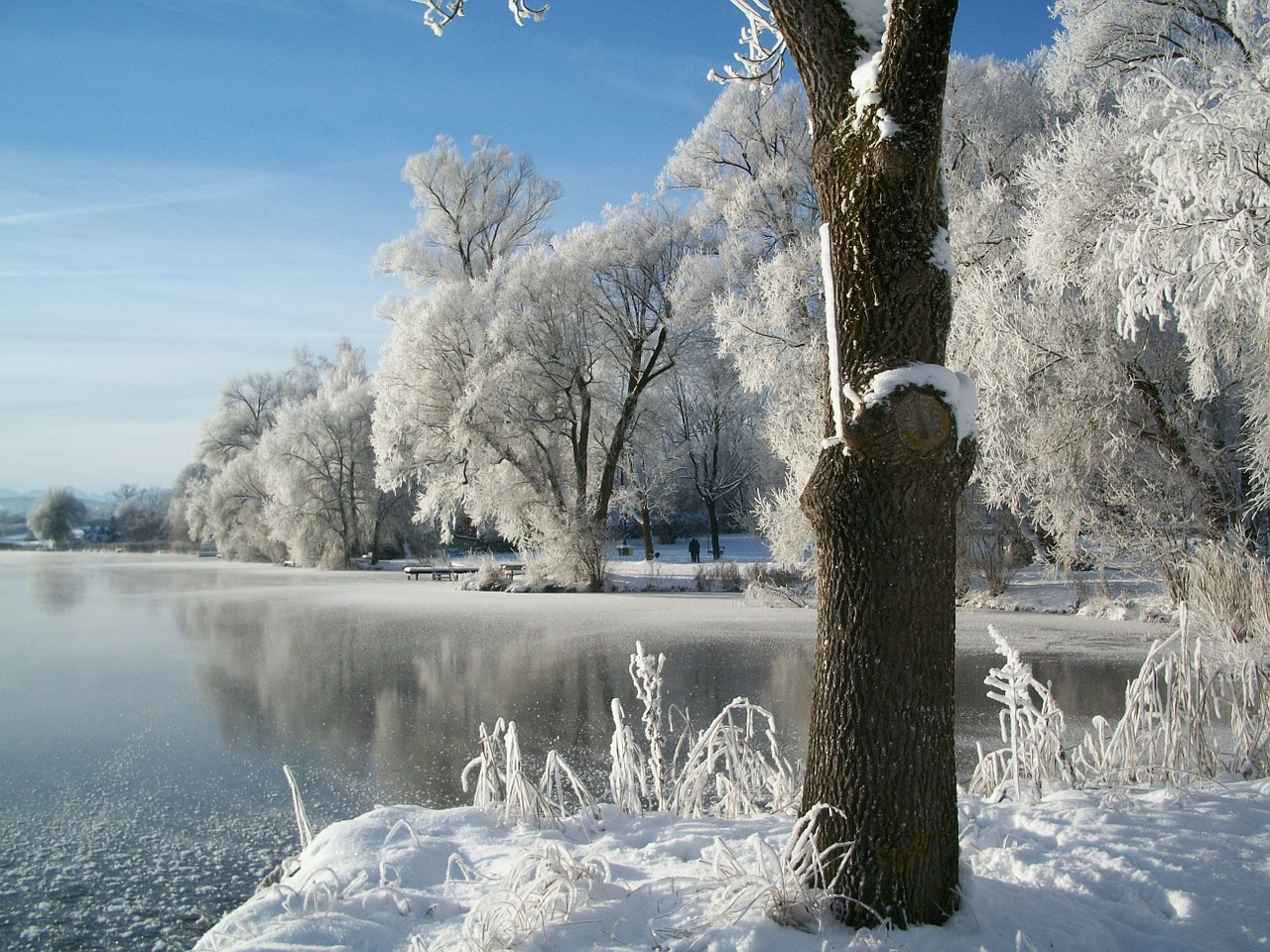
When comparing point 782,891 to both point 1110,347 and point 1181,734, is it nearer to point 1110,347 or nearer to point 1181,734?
point 1181,734

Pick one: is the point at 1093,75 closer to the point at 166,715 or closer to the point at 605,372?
the point at 605,372

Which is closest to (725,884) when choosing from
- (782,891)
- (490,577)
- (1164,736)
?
(782,891)

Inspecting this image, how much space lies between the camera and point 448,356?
2364 centimetres

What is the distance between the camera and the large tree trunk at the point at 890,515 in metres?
2.76

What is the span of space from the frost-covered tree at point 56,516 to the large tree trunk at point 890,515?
75.1 metres

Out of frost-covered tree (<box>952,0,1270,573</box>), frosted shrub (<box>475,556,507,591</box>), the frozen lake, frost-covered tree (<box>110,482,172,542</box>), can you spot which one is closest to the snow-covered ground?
the frozen lake

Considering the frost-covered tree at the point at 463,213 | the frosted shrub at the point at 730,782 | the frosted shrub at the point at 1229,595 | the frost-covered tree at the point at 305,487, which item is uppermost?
the frost-covered tree at the point at 463,213

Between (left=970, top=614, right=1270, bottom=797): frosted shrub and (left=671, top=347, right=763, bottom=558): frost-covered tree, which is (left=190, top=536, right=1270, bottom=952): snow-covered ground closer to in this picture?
(left=970, top=614, right=1270, bottom=797): frosted shrub

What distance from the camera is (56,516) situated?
64.3m

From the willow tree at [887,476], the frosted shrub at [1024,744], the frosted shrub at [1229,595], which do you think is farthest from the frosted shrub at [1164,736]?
the frosted shrub at [1229,595]

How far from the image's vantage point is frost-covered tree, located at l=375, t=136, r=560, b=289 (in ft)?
90.8

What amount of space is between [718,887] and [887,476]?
147 cm

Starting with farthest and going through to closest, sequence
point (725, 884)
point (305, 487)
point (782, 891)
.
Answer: point (305, 487) < point (725, 884) < point (782, 891)

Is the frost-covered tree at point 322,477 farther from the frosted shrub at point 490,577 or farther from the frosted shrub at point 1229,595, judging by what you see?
the frosted shrub at point 1229,595
